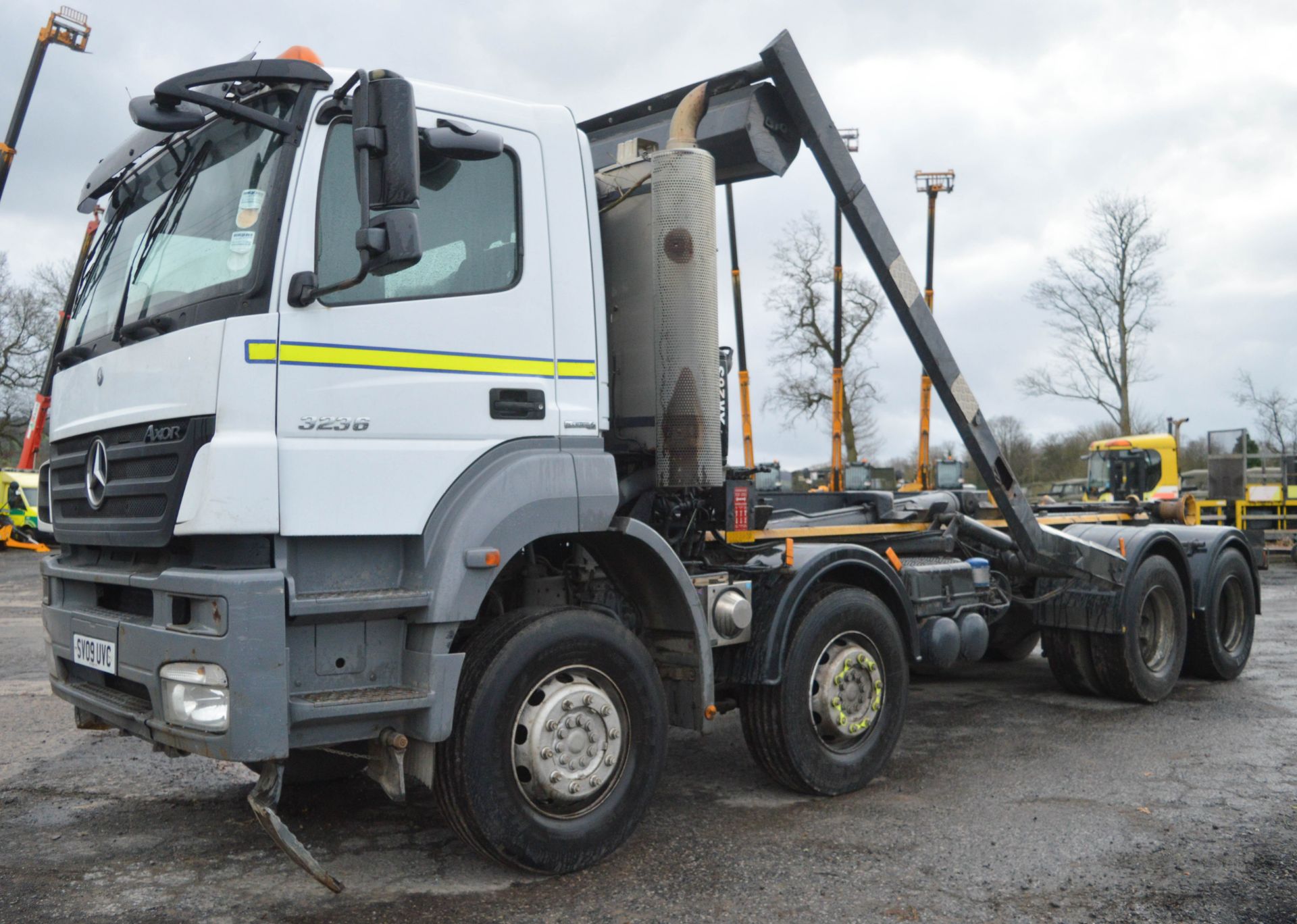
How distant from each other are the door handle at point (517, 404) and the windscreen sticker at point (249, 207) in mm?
1031

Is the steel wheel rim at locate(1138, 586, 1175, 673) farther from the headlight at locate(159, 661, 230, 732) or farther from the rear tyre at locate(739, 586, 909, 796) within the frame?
the headlight at locate(159, 661, 230, 732)

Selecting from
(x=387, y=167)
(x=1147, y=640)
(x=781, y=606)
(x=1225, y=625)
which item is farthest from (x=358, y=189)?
(x=1225, y=625)

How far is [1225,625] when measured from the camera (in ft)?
29.1

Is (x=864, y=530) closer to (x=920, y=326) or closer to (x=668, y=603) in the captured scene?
(x=920, y=326)

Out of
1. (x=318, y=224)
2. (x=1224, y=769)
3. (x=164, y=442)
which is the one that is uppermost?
(x=318, y=224)

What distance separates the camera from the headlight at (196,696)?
3.58 m

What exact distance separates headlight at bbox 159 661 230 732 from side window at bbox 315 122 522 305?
129 centimetres

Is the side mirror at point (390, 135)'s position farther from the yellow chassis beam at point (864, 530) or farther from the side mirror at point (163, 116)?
the yellow chassis beam at point (864, 530)

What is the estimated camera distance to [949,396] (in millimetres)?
6625

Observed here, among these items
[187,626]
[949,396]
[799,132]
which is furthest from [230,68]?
[949,396]

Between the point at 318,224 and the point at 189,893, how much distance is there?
8.20 ft

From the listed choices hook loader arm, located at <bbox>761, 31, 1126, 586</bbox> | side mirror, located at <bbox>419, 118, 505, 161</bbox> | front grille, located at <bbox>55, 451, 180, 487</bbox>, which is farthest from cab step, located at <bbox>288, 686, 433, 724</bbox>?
hook loader arm, located at <bbox>761, 31, 1126, 586</bbox>

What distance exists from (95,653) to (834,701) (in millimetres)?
3203

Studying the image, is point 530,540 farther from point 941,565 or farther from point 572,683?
point 941,565
